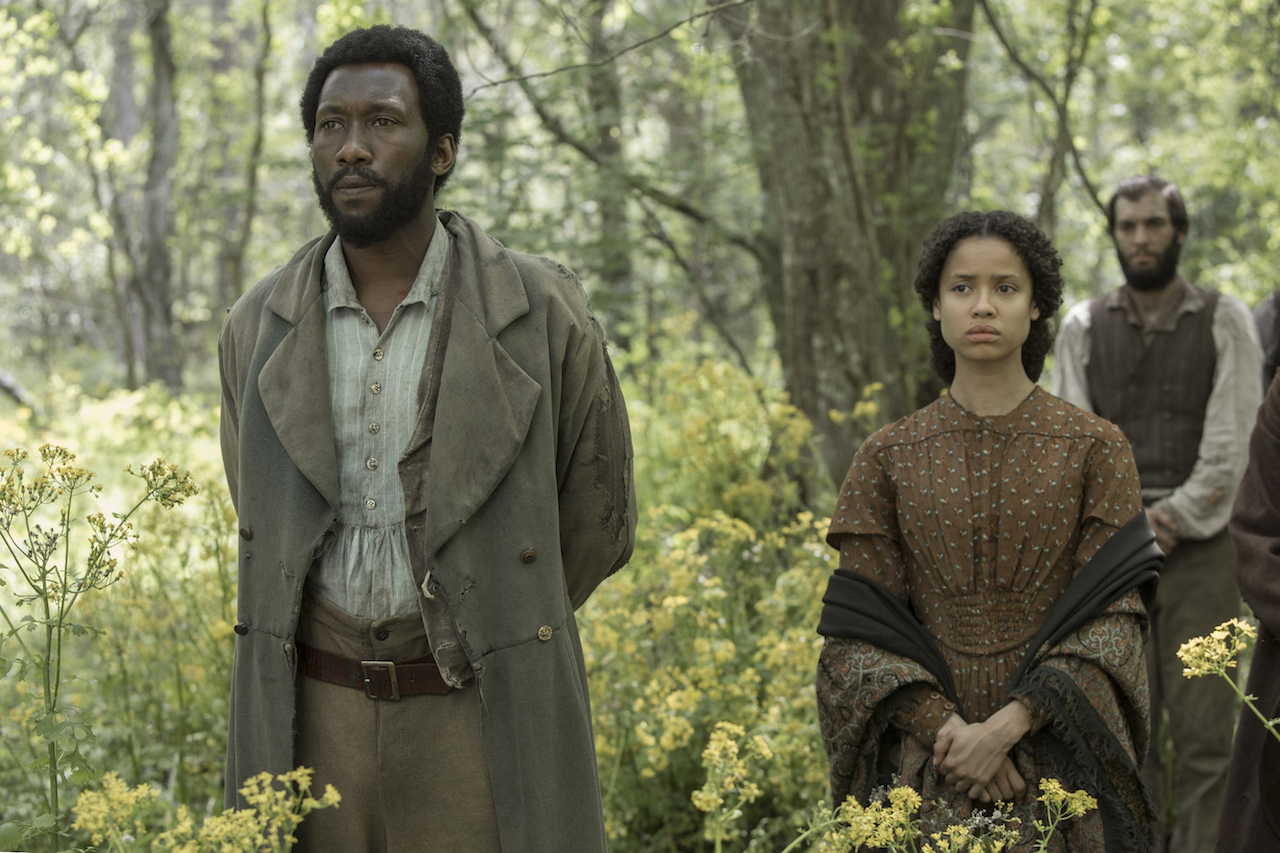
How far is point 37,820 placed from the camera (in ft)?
6.21

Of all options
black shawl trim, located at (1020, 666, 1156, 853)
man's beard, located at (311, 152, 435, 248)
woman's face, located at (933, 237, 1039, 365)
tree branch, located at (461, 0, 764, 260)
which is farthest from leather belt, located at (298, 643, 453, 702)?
tree branch, located at (461, 0, 764, 260)

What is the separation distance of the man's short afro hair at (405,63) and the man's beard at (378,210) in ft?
0.39

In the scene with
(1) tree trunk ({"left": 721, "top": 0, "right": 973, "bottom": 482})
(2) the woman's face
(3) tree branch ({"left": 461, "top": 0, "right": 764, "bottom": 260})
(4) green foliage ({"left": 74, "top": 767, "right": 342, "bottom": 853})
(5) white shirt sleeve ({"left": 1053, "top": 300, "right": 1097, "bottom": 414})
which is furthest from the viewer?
(3) tree branch ({"left": 461, "top": 0, "right": 764, "bottom": 260})

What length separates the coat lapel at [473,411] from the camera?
198 cm

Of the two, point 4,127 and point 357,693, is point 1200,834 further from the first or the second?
point 4,127

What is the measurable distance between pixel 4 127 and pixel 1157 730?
1389 cm

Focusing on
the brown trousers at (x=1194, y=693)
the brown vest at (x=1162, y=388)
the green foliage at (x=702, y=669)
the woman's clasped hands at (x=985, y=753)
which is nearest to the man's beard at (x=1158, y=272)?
the brown vest at (x=1162, y=388)

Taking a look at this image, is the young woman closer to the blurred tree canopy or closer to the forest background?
the forest background

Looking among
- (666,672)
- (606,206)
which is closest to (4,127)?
(606,206)

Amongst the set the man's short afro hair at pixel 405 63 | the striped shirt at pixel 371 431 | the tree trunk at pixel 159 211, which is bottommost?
the striped shirt at pixel 371 431

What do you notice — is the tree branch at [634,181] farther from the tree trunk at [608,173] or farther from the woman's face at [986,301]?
the woman's face at [986,301]

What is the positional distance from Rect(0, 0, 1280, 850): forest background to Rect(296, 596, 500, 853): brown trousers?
445 millimetres

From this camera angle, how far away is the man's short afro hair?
7.12 ft

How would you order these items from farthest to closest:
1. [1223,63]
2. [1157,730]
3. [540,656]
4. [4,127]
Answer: [4,127] < [1223,63] < [1157,730] < [540,656]
